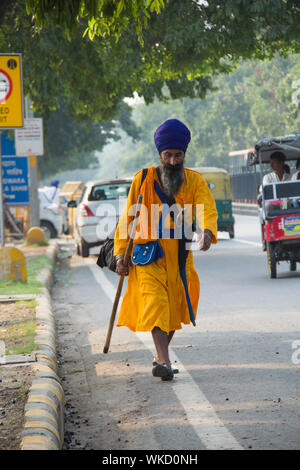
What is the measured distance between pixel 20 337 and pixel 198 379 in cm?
210

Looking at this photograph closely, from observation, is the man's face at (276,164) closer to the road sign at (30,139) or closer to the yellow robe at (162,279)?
the yellow robe at (162,279)

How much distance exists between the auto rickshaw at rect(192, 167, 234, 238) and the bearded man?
16351mm

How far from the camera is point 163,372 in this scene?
6.37 metres

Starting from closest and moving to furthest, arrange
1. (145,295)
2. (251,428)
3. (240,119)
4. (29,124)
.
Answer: (251,428), (145,295), (29,124), (240,119)

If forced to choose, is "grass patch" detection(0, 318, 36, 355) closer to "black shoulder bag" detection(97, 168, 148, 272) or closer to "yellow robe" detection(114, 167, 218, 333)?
"black shoulder bag" detection(97, 168, 148, 272)

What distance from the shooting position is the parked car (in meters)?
27.9

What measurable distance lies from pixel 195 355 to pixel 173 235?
4.70 feet

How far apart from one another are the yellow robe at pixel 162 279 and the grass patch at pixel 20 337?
112 cm

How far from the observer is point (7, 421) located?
5.01 metres

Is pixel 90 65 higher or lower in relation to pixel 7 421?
higher

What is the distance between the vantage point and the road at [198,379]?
16.4 ft

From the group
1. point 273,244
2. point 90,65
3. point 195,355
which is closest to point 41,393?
point 195,355

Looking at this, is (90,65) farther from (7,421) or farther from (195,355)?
(7,421)
